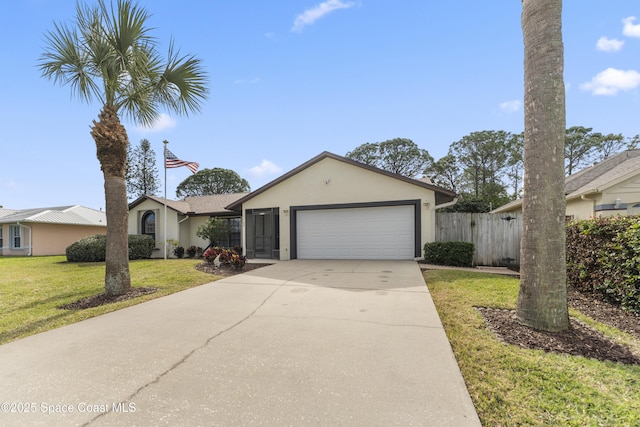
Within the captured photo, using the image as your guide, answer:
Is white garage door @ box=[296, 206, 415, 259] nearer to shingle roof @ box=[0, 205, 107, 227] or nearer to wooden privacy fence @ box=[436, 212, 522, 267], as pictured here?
wooden privacy fence @ box=[436, 212, 522, 267]

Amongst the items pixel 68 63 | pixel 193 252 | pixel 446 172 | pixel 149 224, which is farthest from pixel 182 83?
pixel 446 172

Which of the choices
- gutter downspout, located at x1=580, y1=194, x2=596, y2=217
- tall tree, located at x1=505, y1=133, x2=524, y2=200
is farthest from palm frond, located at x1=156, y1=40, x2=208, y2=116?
tall tree, located at x1=505, y1=133, x2=524, y2=200

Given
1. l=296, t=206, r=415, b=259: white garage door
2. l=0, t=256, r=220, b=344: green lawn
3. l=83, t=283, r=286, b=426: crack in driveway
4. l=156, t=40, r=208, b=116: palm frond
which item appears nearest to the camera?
l=83, t=283, r=286, b=426: crack in driveway

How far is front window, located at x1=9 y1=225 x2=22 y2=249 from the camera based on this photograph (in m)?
20.2

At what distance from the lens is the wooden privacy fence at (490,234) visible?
10.8m

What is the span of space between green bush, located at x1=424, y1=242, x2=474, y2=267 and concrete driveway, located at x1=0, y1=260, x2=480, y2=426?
575 centimetres

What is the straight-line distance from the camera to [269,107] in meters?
12.9

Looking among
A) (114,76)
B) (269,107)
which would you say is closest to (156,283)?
(114,76)

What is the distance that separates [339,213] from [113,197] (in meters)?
8.13

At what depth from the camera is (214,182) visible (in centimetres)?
4225

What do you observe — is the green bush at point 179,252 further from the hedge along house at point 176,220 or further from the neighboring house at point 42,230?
the neighboring house at point 42,230

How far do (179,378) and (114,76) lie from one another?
6.87m

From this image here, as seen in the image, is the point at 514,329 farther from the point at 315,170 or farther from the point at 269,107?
the point at 269,107

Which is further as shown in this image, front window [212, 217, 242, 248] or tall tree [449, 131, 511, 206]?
tall tree [449, 131, 511, 206]
